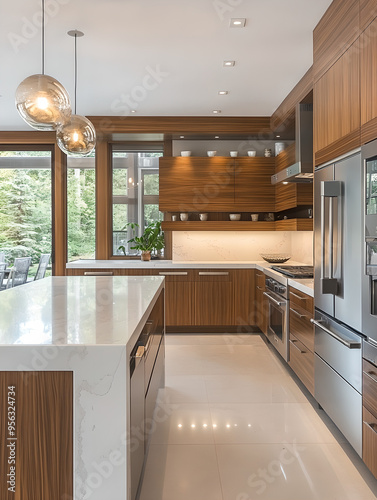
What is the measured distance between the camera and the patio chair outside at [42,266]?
5.97 metres

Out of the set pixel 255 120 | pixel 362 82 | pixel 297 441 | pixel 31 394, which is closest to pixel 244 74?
pixel 255 120

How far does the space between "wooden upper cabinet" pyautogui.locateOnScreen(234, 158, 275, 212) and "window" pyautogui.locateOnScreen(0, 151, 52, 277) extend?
2684 millimetres

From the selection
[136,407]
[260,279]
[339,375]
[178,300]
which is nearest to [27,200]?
[178,300]

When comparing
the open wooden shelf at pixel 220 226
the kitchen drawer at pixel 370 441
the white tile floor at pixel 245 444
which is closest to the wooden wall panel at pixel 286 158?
the open wooden shelf at pixel 220 226

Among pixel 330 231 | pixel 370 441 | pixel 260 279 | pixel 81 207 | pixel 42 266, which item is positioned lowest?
pixel 370 441

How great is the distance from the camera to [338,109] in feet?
8.99

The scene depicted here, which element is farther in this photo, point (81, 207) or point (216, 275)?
point (81, 207)

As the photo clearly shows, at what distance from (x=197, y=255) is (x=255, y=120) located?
6.35ft

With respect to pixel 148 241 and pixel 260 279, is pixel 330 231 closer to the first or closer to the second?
pixel 260 279

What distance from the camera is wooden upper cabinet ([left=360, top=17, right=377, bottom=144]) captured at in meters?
2.20

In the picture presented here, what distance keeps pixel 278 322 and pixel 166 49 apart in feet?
8.81

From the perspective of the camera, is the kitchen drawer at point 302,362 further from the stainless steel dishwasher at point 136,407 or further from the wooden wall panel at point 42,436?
the wooden wall panel at point 42,436

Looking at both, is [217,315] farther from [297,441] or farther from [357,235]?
[357,235]

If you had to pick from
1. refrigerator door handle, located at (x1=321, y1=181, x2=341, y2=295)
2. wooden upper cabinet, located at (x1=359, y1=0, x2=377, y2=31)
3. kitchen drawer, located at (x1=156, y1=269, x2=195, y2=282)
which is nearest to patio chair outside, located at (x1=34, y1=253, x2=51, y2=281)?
kitchen drawer, located at (x1=156, y1=269, x2=195, y2=282)
